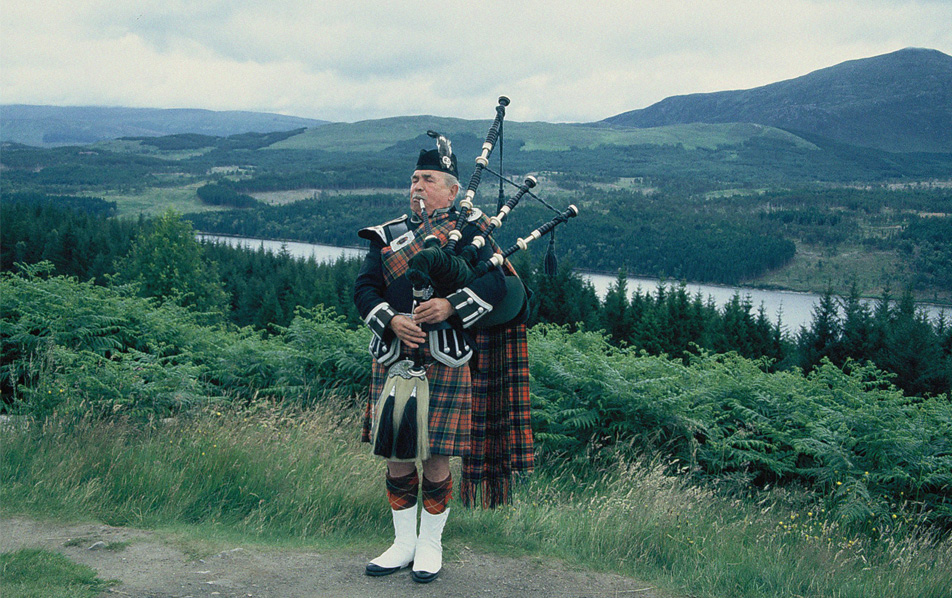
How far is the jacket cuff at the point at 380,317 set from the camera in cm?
405

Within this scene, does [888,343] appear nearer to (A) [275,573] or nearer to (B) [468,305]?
(B) [468,305]

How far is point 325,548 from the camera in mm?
4453

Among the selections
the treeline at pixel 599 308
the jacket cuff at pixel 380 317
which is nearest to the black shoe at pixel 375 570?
the jacket cuff at pixel 380 317

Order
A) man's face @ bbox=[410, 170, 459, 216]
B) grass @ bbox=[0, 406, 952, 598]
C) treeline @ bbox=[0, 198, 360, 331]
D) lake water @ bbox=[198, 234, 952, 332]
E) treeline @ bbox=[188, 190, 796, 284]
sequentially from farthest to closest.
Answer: treeline @ bbox=[188, 190, 796, 284], lake water @ bbox=[198, 234, 952, 332], treeline @ bbox=[0, 198, 360, 331], grass @ bbox=[0, 406, 952, 598], man's face @ bbox=[410, 170, 459, 216]

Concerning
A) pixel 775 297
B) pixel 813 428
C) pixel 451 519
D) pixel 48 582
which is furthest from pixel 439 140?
pixel 775 297

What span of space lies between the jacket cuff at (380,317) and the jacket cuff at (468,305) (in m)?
0.35

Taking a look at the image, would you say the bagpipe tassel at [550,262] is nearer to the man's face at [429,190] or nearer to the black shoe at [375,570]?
the man's face at [429,190]

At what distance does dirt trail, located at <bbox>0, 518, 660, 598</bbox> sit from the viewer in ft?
12.6

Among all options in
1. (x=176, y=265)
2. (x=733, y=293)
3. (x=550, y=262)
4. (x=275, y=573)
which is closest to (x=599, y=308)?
(x=176, y=265)

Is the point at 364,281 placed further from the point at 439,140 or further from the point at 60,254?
the point at 60,254

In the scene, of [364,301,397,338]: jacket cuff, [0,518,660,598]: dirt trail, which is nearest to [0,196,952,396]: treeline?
[0,518,660,598]: dirt trail

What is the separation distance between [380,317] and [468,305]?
19.5 inches

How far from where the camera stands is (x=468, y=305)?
3.97 m

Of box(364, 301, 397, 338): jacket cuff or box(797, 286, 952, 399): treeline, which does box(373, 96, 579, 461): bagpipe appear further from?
box(797, 286, 952, 399): treeline
